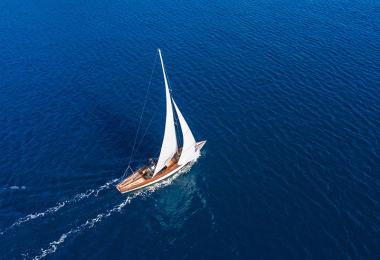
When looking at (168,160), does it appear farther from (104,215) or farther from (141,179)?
(104,215)

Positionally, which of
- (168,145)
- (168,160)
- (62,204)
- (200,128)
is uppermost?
(168,145)

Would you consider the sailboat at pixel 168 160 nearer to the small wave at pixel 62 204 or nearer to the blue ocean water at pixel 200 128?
the blue ocean water at pixel 200 128

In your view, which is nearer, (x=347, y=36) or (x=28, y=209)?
(x=28, y=209)

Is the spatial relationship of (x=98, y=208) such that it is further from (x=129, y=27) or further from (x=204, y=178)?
(x=129, y=27)

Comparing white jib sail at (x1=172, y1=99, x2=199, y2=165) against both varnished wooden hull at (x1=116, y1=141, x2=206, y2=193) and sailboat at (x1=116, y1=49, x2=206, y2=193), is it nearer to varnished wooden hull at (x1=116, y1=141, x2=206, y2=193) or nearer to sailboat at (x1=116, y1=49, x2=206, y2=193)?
sailboat at (x1=116, y1=49, x2=206, y2=193)

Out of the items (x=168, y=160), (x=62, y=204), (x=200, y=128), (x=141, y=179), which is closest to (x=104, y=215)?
(x=62, y=204)

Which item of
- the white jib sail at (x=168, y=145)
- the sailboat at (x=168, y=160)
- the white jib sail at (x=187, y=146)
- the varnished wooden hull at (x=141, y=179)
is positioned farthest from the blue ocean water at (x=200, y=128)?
the white jib sail at (x=168, y=145)

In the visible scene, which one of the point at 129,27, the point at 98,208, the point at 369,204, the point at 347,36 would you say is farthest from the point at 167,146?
the point at 347,36
